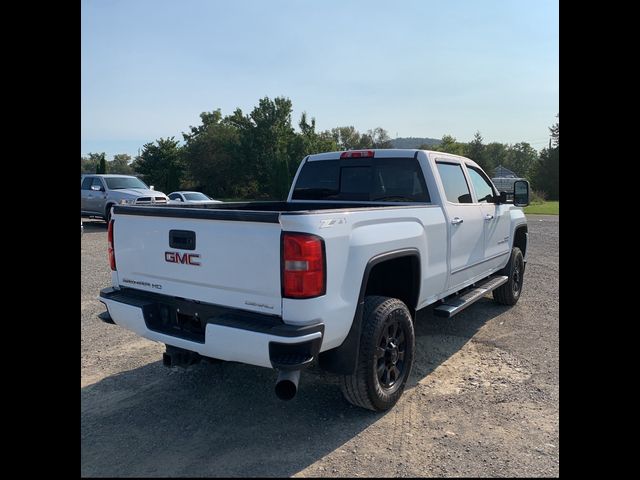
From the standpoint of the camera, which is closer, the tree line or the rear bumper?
the rear bumper

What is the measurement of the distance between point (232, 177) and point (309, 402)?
159ft

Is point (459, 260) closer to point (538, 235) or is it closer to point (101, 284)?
point (101, 284)

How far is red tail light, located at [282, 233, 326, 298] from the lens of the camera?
294 centimetres

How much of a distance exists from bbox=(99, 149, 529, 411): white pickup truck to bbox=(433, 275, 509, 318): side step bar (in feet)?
0.11

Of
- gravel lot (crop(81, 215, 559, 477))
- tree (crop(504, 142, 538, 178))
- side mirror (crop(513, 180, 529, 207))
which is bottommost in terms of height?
gravel lot (crop(81, 215, 559, 477))

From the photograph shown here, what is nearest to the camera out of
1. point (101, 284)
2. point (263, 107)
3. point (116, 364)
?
point (116, 364)

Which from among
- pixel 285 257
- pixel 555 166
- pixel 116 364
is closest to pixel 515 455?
pixel 285 257

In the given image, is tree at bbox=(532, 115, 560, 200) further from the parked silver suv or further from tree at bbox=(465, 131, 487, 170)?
the parked silver suv

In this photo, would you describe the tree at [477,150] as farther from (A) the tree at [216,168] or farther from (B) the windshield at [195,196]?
(B) the windshield at [195,196]

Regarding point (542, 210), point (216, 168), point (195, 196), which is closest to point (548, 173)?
point (542, 210)

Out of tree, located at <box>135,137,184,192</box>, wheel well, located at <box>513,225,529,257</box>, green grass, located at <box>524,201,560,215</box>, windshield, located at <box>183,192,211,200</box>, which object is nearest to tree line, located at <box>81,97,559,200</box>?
tree, located at <box>135,137,184,192</box>

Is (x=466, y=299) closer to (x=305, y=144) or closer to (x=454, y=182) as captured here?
(x=454, y=182)

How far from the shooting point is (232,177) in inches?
2005

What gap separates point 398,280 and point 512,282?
10.8 ft
